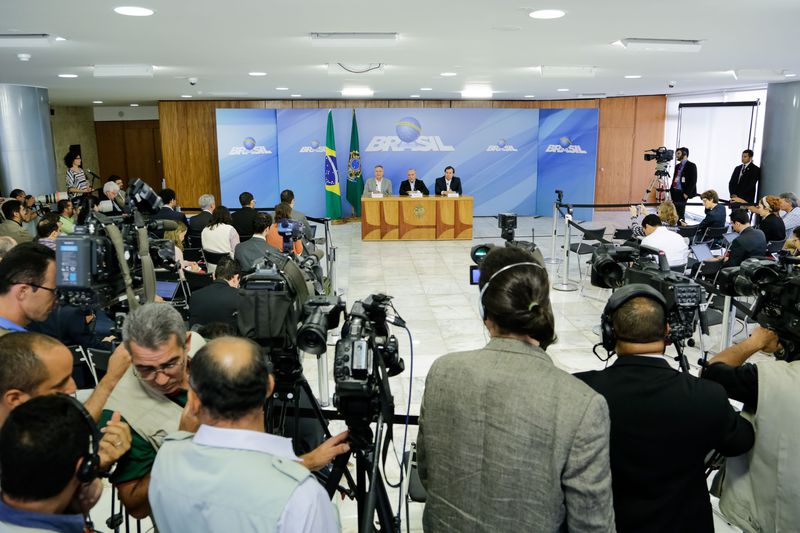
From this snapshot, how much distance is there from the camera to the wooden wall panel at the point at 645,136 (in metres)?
15.1

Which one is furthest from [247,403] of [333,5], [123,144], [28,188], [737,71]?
[123,144]

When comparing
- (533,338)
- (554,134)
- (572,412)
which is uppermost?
(554,134)

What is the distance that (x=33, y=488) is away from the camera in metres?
1.31

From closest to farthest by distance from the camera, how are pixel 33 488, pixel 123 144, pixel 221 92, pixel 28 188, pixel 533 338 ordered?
pixel 33 488, pixel 533 338, pixel 28 188, pixel 221 92, pixel 123 144

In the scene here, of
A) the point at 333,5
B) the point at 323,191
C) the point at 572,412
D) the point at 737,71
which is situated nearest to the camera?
the point at 572,412

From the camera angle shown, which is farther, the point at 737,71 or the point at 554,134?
the point at 554,134

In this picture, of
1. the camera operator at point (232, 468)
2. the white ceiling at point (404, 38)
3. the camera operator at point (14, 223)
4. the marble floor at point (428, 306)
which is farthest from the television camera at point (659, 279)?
the camera operator at point (14, 223)

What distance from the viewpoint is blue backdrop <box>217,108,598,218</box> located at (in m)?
13.7

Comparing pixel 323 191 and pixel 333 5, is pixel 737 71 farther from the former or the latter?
pixel 323 191

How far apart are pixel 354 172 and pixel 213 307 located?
10236mm

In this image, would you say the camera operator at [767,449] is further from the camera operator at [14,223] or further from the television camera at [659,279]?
the camera operator at [14,223]

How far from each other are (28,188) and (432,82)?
6676 mm

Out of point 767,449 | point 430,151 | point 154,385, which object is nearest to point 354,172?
point 430,151

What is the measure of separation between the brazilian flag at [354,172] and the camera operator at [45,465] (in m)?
12.6
